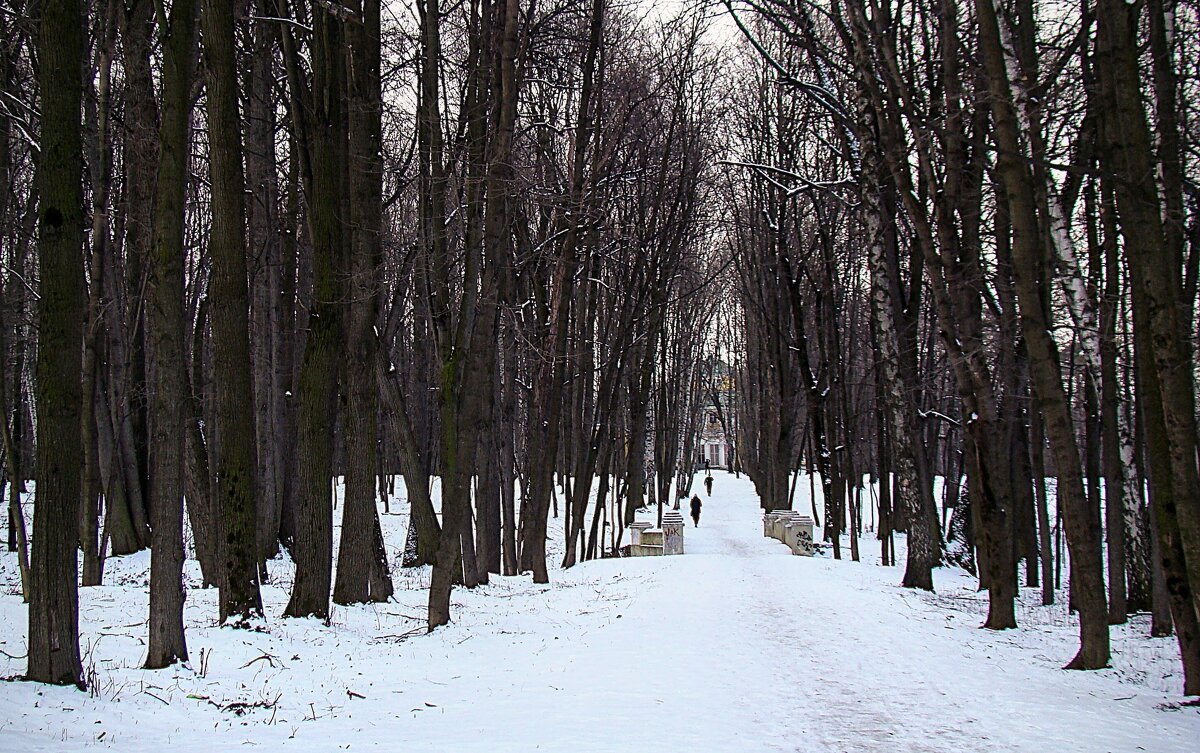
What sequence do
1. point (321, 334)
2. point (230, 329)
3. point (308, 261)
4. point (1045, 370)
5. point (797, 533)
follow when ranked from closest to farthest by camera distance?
point (230, 329) < point (1045, 370) < point (321, 334) < point (308, 261) < point (797, 533)

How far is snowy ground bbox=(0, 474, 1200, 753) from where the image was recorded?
5.93 m

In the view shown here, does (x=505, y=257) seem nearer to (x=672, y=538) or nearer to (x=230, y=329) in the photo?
(x=230, y=329)

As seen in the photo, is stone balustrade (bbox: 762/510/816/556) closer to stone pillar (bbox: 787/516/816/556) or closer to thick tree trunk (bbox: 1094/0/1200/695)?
stone pillar (bbox: 787/516/816/556)

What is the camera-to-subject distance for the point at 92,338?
449 inches

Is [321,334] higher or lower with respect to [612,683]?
higher

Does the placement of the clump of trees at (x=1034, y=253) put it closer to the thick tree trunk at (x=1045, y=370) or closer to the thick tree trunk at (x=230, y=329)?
the thick tree trunk at (x=1045, y=370)

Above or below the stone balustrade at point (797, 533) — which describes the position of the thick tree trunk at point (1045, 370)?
above

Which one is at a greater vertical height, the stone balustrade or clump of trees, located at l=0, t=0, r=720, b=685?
clump of trees, located at l=0, t=0, r=720, b=685

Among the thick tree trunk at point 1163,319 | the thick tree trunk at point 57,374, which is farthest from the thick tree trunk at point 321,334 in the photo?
the thick tree trunk at point 1163,319

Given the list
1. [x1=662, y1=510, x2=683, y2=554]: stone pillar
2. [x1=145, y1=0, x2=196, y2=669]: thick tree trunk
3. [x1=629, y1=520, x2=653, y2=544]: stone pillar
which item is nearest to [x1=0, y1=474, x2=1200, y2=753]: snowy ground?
[x1=145, y1=0, x2=196, y2=669]: thick tree trunk

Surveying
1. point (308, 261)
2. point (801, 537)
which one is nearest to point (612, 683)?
point (801, 537)

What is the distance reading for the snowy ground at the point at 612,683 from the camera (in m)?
5.93

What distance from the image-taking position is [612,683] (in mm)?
7773

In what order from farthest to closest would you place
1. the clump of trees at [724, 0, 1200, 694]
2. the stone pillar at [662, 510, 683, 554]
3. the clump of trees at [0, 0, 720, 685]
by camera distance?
the stone pillar at [662, 510, 683, 554] < the clump of trees at [724, 0, 1200, 694] < the clump of trees at [0, 0, 720, 685]
